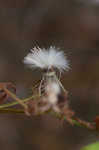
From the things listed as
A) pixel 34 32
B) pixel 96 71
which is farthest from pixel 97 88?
pixel 34 32

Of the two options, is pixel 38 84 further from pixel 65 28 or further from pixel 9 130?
pixel 65 28

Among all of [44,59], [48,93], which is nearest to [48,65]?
[44,59]

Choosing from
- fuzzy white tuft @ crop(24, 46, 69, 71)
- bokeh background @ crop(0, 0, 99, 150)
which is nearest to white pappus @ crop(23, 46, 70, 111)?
fuzzy white tuft @ crop(24, 46, 69, 71)

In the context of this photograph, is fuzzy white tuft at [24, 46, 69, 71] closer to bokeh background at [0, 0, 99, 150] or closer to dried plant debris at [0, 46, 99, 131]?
dried plant debris at [0, 46, 99, 131]

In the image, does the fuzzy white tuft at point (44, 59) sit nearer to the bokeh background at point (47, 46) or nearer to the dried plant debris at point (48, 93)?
the dried plant debris at point (48, 93)

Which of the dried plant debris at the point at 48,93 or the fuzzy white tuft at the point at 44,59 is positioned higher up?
the fuzzy white tuft at the point at 44,59

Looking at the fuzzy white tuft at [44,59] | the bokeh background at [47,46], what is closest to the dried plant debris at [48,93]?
the fuzzy white tuft at [44,59]

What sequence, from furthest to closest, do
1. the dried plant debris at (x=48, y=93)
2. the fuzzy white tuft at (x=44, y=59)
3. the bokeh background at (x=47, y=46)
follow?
the bokeh background at (x=47, y=46) < the fuzzy white tuft at (x=44, y=59) < the dried plant debris at (x=48, y=93)
